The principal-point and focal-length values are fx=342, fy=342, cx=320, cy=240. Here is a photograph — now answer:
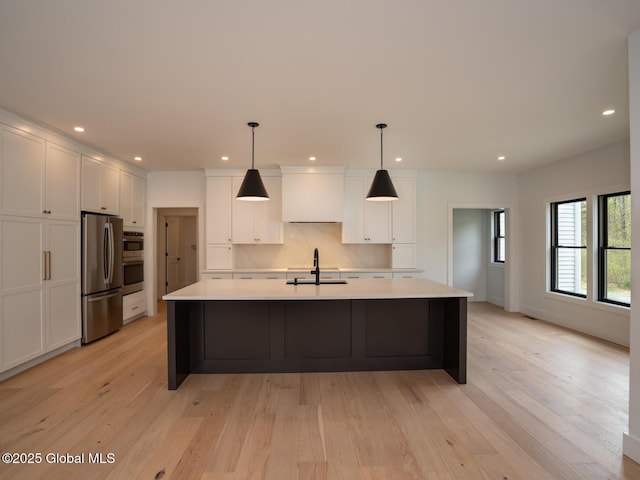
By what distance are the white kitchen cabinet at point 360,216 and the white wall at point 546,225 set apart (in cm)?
247

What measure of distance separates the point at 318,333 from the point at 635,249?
94.9 inches

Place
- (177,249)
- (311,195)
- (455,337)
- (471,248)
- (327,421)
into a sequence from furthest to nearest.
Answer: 1. (177,249)
2. (471,248)
3. (311,195)
4. (455,337)
5. (327,421)

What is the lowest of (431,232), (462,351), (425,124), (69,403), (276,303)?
(69,403)

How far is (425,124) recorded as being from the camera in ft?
11.7

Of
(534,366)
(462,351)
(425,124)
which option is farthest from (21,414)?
(534,366)

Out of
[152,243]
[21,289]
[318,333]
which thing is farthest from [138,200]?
[318,333]

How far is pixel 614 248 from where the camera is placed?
Result: 4.39 meters

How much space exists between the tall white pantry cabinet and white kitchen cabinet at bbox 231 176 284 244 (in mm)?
2129

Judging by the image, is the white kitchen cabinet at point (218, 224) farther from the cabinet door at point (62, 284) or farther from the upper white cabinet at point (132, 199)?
the cabinet door at point (62, 284)

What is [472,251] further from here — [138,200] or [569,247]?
[138,200]

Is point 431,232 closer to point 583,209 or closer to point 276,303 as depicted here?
point 583,209

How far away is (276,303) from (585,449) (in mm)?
2444

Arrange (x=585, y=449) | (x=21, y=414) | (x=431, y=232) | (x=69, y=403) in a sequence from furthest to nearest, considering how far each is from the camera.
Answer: (x=431, y=232) < (x=69, y=403) < (x=21, y=414) < (x=585, y=449)

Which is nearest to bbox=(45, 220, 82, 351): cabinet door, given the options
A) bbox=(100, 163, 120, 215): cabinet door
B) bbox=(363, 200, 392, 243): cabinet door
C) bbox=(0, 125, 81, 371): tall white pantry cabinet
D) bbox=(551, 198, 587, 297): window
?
bbox=(0, 125, 81, 371): tall white pantry cabinet
